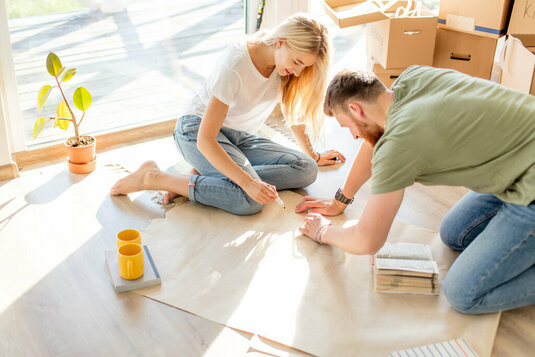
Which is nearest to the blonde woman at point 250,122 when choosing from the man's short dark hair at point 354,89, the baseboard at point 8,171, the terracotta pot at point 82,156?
the terracotta pot at point 82,156

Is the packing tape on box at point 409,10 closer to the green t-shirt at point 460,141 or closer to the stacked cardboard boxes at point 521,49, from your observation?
the stacked cardboard boxes at point 521,49

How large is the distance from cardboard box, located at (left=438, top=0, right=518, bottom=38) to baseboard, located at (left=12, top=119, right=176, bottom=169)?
1.50 m

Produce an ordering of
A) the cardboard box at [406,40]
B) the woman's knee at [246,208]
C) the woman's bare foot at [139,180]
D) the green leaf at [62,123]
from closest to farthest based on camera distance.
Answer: the woman's knee at [246,208]
the woman's bare foot at [139,180]
the green leaf at [62,123]
the cardboard box at [406,40]

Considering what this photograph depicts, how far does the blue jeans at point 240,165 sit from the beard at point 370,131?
2.09 ft

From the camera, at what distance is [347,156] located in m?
2.73

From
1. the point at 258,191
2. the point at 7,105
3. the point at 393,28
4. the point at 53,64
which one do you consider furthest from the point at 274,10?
the point at 7,105

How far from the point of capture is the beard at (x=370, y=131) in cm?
165

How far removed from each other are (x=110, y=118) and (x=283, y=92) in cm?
109

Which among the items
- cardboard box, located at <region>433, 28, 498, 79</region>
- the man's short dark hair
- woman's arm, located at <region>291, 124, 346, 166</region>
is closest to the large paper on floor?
woman's arm, located at <region>291, 124, 346, 166</region>

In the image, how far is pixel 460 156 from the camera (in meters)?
1.54

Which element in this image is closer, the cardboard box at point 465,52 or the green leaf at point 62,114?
the green leaf at point 62,114

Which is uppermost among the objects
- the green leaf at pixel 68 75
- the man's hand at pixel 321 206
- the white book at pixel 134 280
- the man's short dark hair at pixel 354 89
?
the man's short dark hair at pixel 354 89

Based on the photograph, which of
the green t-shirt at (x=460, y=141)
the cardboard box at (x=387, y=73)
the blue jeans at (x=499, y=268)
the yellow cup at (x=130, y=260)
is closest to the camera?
the green t-shirt at (x=460, y=141)

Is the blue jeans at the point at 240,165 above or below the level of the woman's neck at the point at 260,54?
below
